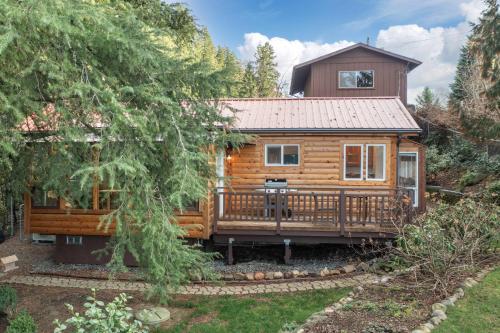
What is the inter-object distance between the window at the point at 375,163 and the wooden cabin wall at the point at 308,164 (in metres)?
0.16

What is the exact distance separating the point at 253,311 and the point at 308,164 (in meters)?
5.04

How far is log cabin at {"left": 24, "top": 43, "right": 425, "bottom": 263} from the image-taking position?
8516mm

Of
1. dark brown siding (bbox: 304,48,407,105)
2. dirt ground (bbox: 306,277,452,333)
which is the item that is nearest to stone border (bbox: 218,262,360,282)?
dirt ground (bbox: 306,277,452,333)

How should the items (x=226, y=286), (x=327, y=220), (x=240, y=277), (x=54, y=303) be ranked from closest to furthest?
(x=54, y=303), (x=226, y=286), (x=240, y=277), (x=327, y=220)

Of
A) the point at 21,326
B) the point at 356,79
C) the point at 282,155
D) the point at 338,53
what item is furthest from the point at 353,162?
the point at 21,326

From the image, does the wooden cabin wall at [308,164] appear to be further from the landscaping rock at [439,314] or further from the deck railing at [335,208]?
the landscaping rock at [439,314]

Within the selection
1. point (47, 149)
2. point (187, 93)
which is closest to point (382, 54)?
point (187, 93)

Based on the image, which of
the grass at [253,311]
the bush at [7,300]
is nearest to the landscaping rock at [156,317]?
the grass at [253,311]

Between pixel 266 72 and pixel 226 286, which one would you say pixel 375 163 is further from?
pixel 266 72

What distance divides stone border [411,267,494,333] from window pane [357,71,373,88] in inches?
469

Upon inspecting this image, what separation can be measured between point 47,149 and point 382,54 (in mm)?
15311

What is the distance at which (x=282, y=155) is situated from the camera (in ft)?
33.7

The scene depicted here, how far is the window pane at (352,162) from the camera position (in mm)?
10078

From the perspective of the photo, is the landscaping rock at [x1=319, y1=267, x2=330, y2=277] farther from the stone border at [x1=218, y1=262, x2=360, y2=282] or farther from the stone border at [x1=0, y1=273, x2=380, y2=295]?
the stone border at [x1=0, y1=273, x2=380, y2=295]
